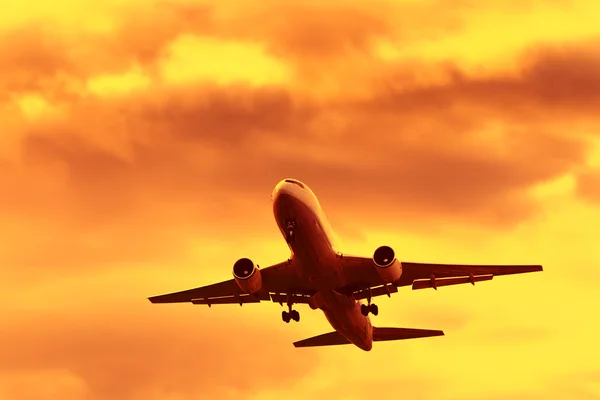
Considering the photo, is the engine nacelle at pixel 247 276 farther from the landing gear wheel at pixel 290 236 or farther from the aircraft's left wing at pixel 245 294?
the landing gear wheel at pixel 290 236

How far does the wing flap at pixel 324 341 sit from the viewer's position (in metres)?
92.3

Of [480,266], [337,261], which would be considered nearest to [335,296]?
[337,261]

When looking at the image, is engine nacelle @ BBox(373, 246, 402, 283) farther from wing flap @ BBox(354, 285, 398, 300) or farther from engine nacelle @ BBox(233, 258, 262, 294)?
engine nacelle @ BBox(233, 258, 262, 294)

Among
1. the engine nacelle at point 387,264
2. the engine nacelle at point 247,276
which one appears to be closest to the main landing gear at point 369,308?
the engine nacelle at point 387,264

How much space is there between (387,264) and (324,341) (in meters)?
15.1

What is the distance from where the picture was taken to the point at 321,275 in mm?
78875

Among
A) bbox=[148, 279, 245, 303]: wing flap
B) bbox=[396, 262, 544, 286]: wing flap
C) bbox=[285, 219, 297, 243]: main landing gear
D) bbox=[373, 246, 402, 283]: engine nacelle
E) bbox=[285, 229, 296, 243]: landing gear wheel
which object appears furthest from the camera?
bbox=[148, 279, 245, 303]: wing flap

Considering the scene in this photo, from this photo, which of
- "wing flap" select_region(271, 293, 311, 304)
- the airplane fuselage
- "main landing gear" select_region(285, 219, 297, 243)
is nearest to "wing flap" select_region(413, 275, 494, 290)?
the airplane fuselage

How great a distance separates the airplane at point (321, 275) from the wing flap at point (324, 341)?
366 centimetres

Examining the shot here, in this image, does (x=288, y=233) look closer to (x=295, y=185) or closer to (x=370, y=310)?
(x=295, y=185)

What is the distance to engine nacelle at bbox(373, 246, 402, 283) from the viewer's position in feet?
259

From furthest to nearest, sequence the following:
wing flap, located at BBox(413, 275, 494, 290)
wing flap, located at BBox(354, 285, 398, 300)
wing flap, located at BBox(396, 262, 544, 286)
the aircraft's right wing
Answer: wing flap, located at BBox(413, 275, 494, 290), wing flap, located at BBox(354, 285, 398, 300), the aircraft's right wing, wing flap, located at BBox(396, 262, 544, 286)

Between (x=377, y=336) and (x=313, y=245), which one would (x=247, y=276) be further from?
(x=377, y=336)

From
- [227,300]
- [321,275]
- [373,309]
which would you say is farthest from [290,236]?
[227,300]
